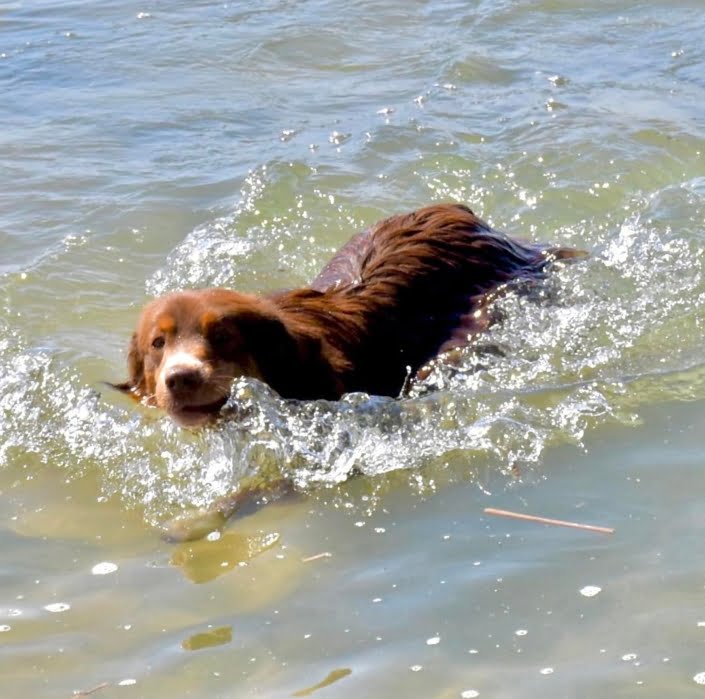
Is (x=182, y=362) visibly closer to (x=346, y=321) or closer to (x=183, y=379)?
(x=183, y=379)

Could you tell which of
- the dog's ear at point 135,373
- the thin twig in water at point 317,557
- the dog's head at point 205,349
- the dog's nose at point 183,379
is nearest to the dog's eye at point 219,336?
the dog's head at point 205,349

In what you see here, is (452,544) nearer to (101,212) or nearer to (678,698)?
(678,698)

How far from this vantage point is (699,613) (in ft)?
14.4

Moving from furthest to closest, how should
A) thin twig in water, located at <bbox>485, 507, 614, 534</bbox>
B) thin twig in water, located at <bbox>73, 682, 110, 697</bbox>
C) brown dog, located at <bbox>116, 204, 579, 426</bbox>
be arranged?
brown dog, located at <bbox>116, 204, 579, 426</bbox>
thin twig in water, located at <bbox>485, 507, 614, 534</bbox>
thin twig in water, located at <bbox>73, 682, 110, 697</bbox>

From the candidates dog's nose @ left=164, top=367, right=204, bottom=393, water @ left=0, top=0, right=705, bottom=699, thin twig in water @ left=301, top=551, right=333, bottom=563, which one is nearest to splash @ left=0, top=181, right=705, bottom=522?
water @ left=0, top=0, right=705, bottom=699

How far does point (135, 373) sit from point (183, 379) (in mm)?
852

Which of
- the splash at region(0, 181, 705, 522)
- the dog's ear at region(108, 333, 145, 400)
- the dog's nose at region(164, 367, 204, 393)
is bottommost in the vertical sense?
the splash at region(0, 181, 705, 522)

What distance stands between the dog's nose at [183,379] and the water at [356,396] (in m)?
0.38

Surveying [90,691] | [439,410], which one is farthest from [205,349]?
[90,691]

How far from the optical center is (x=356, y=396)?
6664 mm

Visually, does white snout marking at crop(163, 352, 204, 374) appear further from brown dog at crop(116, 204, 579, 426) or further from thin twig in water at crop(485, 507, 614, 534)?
thin twig in water at crop(485, 507, 614, 534)

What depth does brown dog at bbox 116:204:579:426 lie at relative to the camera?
6.30m

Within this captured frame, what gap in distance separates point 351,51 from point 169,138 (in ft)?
8.35

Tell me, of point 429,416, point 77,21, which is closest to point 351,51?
point 77,21
